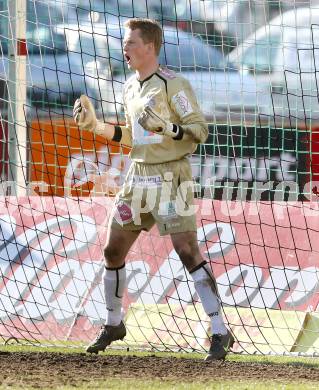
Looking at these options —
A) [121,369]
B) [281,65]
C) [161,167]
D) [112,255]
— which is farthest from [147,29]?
[281,65]

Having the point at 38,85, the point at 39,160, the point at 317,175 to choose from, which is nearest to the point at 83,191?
the point at 39,160

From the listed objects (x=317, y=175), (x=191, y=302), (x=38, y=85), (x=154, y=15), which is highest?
(x=154, y=15)

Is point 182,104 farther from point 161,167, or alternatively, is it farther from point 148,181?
point 148,181

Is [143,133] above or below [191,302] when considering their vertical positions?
above

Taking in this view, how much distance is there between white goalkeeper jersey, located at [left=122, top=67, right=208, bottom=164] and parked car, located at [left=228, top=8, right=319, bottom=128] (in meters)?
2.70

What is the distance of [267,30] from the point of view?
1009 centimetres

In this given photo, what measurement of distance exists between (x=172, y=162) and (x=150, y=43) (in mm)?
767

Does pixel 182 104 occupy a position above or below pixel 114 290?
above

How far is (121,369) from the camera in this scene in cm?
638

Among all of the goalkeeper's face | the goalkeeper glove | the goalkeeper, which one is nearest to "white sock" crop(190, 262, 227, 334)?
the goalkeeper

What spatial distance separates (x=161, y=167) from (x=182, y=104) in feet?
1.41

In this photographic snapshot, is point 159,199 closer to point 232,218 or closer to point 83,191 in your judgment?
point 232,218

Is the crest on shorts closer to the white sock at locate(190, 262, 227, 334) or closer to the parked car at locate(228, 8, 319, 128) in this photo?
the white sock at locate(190, 262, 227, 334)

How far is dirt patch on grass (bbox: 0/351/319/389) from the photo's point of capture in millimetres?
5957
